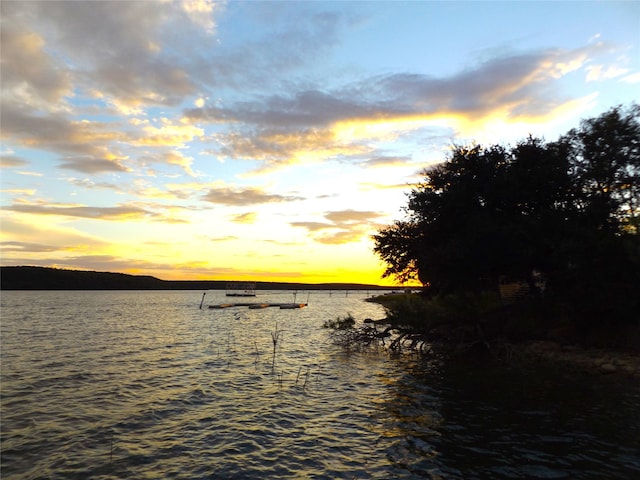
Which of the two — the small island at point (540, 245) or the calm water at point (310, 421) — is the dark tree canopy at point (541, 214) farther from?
the calm water at point (310, 421)

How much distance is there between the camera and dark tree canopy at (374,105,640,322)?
26.5 meters

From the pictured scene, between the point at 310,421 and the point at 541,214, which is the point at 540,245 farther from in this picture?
the point at 310,421

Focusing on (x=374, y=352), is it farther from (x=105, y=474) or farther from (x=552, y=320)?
(x=105, y=474)

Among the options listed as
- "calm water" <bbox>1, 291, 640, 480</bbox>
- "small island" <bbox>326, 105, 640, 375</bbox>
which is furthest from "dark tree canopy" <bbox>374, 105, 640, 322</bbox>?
"calm water" <bbox>1, 291, 640, 480</bbox>

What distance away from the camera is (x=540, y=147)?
107ft

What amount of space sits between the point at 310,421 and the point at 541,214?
79.0ft

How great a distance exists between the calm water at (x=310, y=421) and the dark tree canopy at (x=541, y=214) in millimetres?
7842

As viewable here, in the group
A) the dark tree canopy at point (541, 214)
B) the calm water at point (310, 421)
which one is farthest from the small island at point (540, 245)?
the calm water at point (310, 421)

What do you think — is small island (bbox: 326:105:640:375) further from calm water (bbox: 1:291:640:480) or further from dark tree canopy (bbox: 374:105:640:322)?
calm water (bbox: 1:291:640:480)

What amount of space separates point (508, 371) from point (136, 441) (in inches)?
785

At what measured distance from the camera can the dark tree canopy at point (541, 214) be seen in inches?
1044

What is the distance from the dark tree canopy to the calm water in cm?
784

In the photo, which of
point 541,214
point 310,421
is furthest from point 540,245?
point 310,421

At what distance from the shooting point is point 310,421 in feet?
50.8
